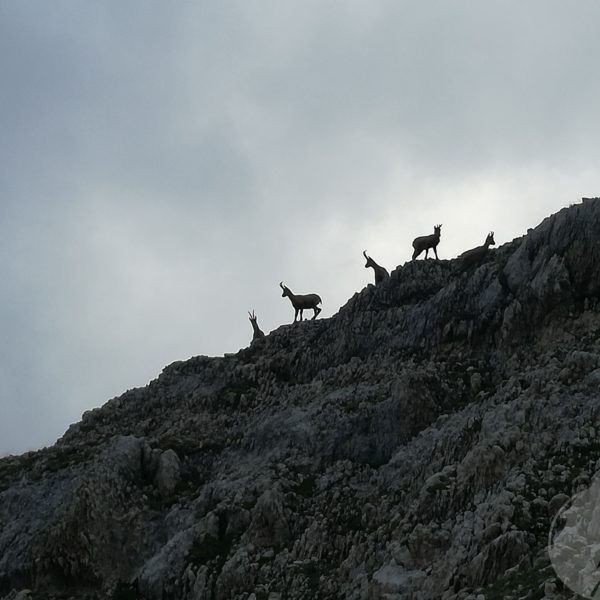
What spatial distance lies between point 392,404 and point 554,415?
7.43 metres

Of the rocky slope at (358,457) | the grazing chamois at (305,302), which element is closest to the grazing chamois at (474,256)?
the rocky slope at (358,457)

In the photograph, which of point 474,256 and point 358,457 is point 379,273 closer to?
point 474,256

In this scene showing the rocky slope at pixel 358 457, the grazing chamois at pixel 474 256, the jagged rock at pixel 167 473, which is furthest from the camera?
the grazing chamois at pixel 474 256

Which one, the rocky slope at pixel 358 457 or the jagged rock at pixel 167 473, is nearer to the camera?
the rocky slope at pixel 358 457

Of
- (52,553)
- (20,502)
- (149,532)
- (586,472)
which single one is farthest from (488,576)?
(20,502)

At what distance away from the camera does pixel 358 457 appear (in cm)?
2988

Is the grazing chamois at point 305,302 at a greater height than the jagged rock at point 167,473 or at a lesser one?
greater

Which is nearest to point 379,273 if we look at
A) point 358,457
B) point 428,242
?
point 428,242

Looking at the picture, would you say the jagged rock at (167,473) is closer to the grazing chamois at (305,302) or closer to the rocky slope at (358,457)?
the rocky slope at (358,457)

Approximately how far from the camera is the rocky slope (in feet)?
73.3

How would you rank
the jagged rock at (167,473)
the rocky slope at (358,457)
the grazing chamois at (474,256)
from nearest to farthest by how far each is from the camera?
1. the rocky slope at (358,457)
2. the jagged rock at (167,473)
3. the grazing chamois at (474,256)

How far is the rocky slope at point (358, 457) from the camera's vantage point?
73.3 feet

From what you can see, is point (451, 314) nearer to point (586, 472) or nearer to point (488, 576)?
point (586, 472)

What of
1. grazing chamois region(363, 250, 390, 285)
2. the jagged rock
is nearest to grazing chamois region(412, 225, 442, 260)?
grazing chamois region(363, 250, 390, 285)
